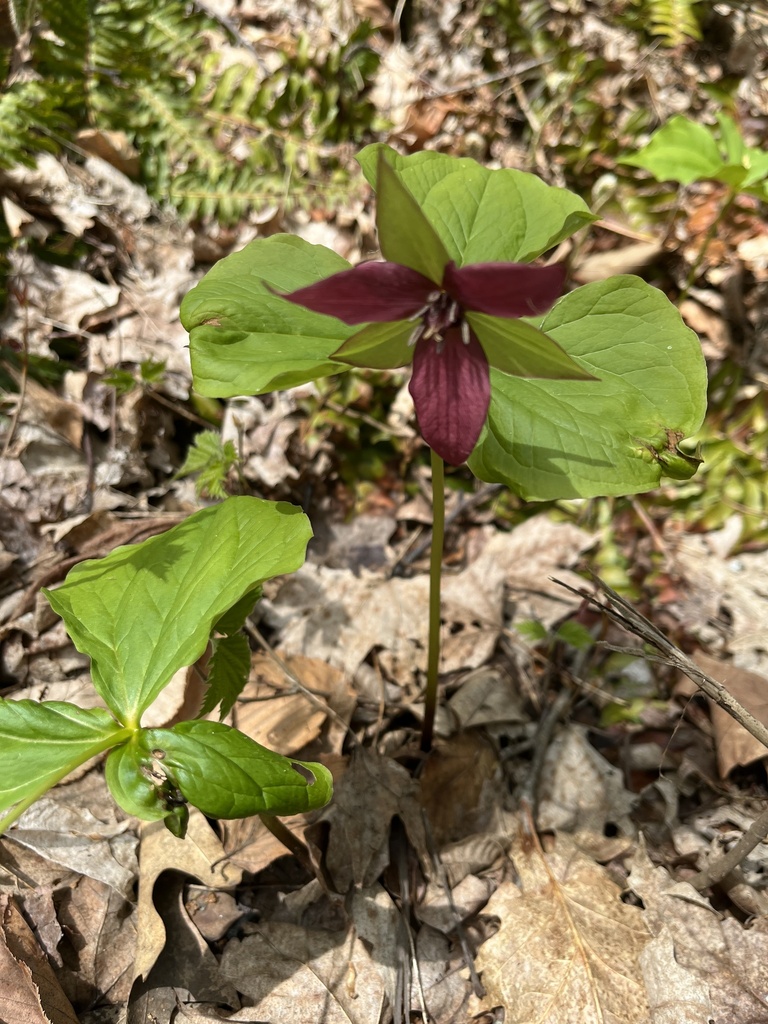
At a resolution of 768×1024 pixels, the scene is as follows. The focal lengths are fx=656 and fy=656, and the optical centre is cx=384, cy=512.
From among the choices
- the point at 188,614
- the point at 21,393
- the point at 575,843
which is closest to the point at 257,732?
the point at 188,614

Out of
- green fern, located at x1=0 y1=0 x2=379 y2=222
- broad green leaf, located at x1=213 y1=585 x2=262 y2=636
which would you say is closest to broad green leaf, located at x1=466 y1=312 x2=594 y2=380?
broad green leaf, located at x1=213 y1=585 x2=262 y2=636

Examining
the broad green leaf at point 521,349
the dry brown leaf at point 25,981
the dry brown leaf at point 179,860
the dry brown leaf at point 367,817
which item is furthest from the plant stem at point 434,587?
the dry brown leaf at point 25,981

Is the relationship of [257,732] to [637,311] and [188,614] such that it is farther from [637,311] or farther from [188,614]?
[637,311]

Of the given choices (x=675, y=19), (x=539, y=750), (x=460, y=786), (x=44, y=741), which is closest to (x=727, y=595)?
(x=539, y=750)

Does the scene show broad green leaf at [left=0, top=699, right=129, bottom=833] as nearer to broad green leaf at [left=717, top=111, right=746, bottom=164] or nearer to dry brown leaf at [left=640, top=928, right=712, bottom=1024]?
dry brown leaf at [left=640, top=928, right=712, bottom=1024]

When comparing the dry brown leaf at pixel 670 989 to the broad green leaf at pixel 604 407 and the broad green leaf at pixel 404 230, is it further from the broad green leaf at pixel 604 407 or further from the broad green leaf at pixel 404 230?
the broad green leaf at pixel 404 230

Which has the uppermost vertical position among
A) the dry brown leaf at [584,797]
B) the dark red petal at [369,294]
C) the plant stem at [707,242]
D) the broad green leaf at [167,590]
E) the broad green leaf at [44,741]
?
Result: the dark red petal at [369,294]
